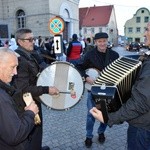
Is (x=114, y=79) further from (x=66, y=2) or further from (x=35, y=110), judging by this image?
(x=66, y=2)

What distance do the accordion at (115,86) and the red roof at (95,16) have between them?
6151 centimetres

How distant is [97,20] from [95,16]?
156cm

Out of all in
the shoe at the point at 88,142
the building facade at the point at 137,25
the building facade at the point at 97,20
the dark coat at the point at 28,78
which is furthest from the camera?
the building facade at the point at 137,25

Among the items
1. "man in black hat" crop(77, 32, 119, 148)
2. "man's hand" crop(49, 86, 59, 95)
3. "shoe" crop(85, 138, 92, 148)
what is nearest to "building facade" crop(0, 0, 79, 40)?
"man in black hat" crop(77, 32, 119, 148)

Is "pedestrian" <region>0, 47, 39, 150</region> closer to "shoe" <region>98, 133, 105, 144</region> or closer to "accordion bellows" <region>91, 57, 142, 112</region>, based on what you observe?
"accordion bellows" <region>91, 57, 142, 112</region>

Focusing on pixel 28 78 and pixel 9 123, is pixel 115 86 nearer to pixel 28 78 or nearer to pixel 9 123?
pixel 9 123

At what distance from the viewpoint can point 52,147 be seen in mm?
4555

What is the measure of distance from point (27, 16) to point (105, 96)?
30.4 m

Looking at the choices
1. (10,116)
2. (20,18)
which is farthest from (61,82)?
(20,18)

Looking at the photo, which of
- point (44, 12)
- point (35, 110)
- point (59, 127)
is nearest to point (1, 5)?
point (44, 12)

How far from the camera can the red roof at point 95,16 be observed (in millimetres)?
62719

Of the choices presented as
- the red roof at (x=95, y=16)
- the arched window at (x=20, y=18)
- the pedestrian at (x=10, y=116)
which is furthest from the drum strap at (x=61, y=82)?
the red roof at (x=95, y=16)

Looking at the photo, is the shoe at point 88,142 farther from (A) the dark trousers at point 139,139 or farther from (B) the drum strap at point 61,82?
(A) the dark trousers at point 139,139

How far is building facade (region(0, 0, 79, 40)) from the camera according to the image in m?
29.4
